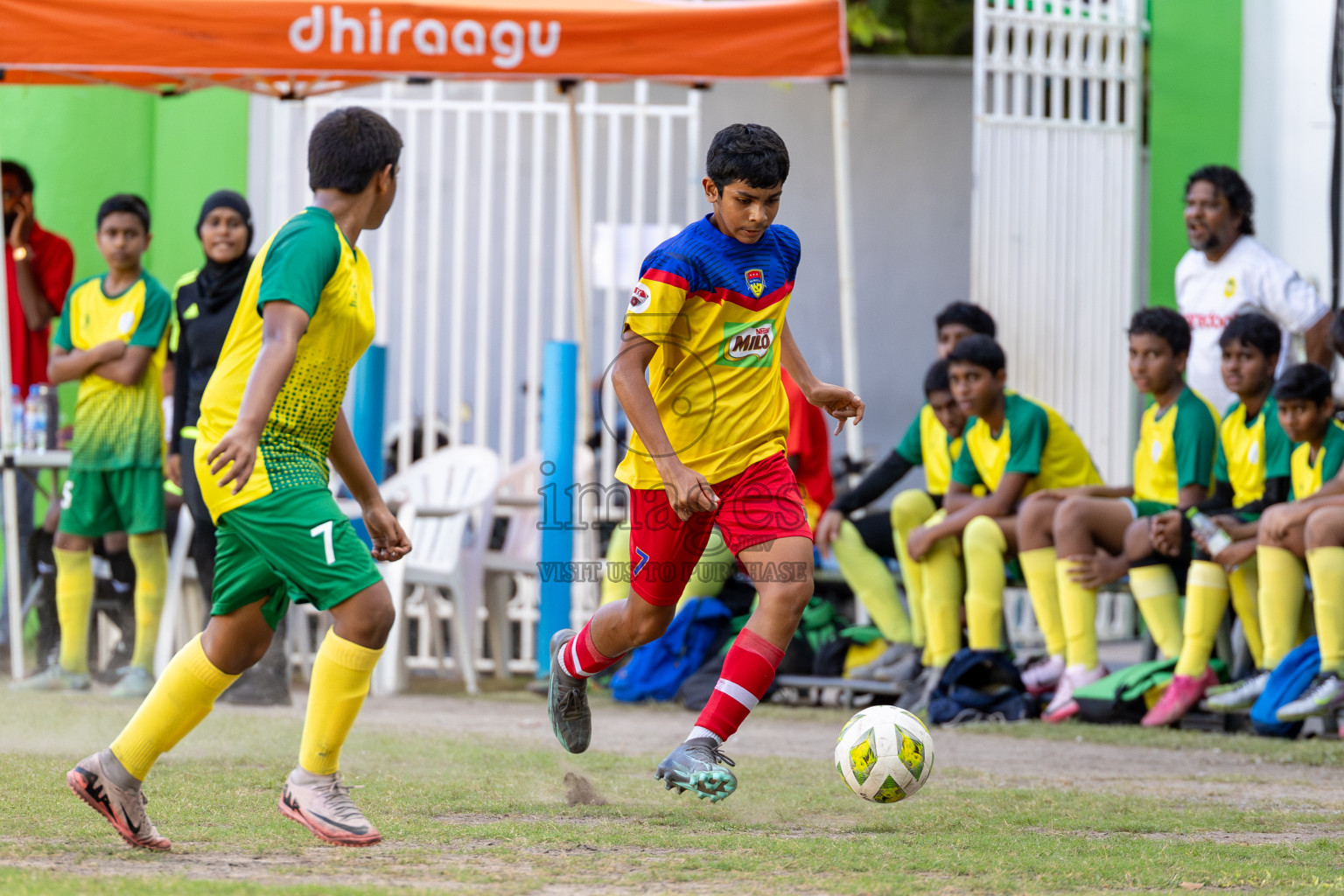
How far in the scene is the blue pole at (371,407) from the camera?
27.8 ft

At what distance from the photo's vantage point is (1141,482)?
25.2ft

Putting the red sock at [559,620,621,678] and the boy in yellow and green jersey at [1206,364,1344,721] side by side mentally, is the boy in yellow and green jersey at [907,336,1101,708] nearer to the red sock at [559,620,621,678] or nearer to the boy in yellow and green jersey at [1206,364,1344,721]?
the boy in yellow and green jersey at [1206,364,1344,721]

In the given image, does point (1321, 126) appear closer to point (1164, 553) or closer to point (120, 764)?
point (1164, 553)

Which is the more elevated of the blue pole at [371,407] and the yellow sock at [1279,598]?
the blue pole at [371,407]

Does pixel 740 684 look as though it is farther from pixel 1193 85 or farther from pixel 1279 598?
pixel 1193 85

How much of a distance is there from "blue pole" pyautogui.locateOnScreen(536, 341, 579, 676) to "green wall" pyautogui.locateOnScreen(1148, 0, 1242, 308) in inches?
167

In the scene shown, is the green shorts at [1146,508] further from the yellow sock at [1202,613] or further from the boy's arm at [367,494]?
the boy's arm at [367,494]

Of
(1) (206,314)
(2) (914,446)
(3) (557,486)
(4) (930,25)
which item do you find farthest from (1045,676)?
(4) (930,25)

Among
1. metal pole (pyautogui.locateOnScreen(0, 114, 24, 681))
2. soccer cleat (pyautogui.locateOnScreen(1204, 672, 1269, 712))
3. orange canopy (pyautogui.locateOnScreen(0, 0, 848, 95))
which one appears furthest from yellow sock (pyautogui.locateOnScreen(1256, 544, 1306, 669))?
metal pole (pyautogui.locateOnScreen(0, 114, 24, 681))

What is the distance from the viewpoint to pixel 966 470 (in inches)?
314

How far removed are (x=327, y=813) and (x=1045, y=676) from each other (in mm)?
4456

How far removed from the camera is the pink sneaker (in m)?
7.04

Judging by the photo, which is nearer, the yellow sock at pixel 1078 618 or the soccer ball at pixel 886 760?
the soccer ball at pixel 886 760

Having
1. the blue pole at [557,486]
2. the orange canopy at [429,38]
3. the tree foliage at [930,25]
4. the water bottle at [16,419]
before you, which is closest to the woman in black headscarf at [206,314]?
the orange canopy at [429,38]
